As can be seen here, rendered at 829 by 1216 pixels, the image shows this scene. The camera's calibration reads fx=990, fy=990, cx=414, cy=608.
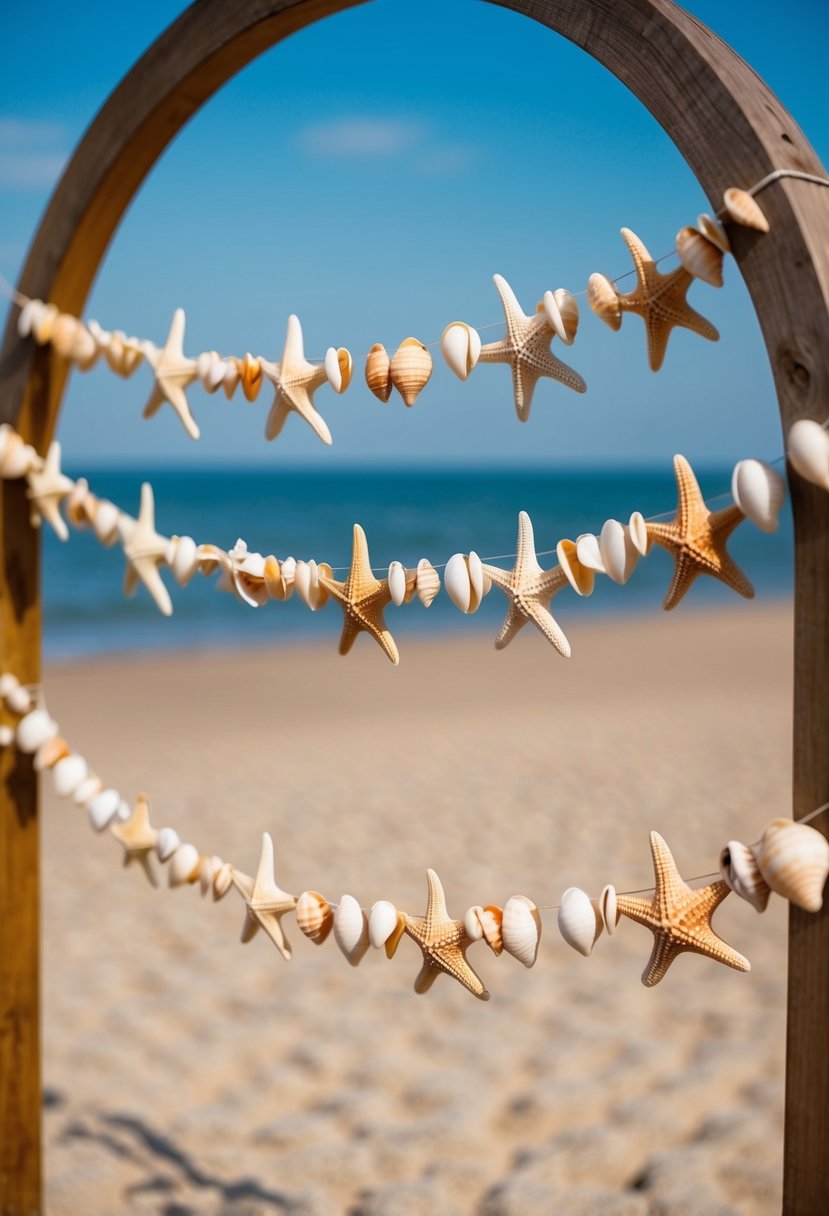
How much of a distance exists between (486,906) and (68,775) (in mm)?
611

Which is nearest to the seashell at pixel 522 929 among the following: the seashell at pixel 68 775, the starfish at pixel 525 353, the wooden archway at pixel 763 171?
the wooden archway at pixel 763 171

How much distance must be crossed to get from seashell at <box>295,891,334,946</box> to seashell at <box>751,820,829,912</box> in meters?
0.47

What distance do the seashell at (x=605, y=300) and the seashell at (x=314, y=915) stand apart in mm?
614

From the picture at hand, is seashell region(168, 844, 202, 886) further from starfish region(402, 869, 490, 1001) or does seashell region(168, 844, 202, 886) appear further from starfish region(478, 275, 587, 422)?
starfish region(478, 275, 587, 422)

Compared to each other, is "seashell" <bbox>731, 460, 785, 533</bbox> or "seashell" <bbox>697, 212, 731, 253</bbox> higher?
"seashell" <bbox>697, 212, 731, 253</bbox>

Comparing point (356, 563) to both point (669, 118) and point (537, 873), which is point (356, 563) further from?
point (537, 873)

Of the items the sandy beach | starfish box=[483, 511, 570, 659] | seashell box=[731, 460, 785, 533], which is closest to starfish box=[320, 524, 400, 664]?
starfish box=[483, 511, 570, 659]

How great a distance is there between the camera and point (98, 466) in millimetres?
48906

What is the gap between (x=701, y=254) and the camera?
0.76m

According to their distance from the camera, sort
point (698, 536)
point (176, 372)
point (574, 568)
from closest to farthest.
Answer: point (698, 536) → point (574, 568) → point (176, 372)

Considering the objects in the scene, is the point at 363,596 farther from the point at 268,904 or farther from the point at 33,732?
the point at 33,732

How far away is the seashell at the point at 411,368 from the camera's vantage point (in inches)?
37.4

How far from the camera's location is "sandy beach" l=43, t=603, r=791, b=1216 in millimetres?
1659

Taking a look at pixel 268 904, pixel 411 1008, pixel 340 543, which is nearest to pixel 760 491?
pixel 268 904
